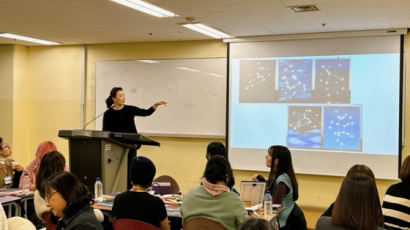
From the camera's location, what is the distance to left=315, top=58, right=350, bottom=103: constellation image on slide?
21.7 ft

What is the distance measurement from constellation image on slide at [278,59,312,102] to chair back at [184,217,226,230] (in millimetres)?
4121

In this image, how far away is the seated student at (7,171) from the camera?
550 cm

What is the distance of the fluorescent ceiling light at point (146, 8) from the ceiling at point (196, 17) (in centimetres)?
14

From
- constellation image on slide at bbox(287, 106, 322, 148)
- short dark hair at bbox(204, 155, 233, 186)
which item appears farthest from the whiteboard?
short dark hair at bbox(204, 155, 233, 186)

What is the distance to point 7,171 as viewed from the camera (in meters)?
5.56

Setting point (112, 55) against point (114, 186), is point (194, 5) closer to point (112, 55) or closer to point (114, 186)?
point (114, 186)

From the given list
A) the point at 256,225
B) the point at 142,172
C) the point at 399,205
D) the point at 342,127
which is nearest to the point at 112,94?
the point at 142,172

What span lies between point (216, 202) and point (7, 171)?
3.45 meters

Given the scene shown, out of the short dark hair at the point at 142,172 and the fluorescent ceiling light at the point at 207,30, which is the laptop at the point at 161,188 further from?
the fluorescent ceiling light at the point at 207,30

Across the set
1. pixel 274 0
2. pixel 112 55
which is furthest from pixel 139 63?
pixel 274 0

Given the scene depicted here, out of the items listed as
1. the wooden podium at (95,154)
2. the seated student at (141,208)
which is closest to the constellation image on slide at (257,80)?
the wooden podium at (95,154)

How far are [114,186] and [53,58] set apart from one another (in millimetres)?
4701

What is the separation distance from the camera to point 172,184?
516cm

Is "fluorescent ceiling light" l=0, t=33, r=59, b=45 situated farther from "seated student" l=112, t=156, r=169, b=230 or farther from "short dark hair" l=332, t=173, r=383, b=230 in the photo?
"short dark hair" l=332, t=173, r=383, b=230
